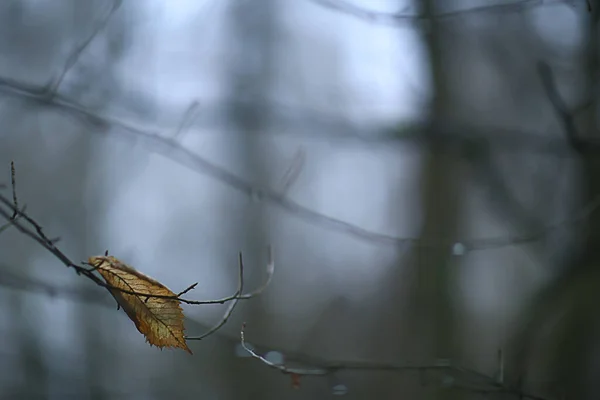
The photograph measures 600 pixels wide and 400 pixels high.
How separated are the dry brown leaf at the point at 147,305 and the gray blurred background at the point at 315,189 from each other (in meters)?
0.38

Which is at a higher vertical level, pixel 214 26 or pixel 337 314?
pixel 214 26

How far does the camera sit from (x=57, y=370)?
2.35 metres

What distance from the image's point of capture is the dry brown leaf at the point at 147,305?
1.54 ft

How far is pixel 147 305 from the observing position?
1.58 feet

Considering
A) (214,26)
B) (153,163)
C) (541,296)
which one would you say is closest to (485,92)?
(541,296)

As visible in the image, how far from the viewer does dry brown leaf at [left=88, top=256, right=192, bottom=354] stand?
1.54 ft

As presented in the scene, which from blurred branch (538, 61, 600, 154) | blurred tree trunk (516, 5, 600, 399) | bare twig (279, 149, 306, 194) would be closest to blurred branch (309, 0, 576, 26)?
blurred branch (538, 61, 600, 154)

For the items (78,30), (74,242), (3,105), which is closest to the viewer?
(3,105)

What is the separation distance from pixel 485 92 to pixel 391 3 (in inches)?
37.5

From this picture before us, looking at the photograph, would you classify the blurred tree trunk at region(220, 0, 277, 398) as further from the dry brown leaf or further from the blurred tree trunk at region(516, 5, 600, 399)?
the dry brown leaf

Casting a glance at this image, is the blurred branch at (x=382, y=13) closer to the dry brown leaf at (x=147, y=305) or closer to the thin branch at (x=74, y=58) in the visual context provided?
the thin branch at (x=74, y=58)

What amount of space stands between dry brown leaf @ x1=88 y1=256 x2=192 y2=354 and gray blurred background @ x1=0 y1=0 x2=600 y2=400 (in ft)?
1.26

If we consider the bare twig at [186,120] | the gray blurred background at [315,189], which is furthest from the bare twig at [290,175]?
the bare twig at [186,120]

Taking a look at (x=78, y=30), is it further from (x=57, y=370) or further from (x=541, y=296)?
(x=541, y=296)
